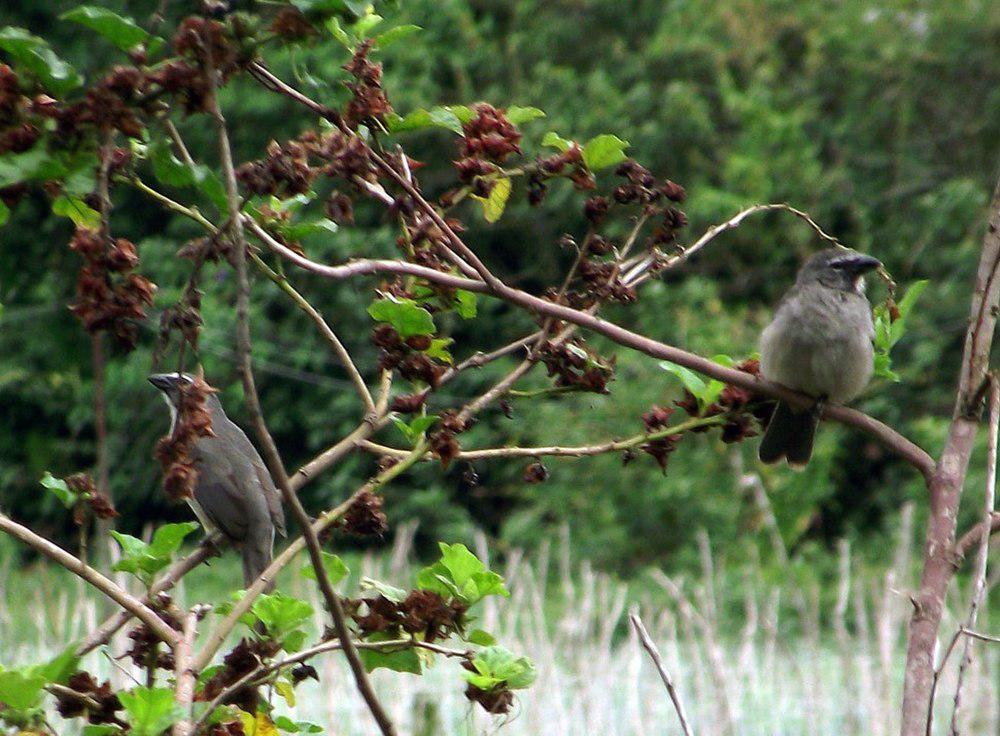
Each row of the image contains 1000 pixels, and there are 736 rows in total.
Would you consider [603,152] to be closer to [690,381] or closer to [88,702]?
[690,381]

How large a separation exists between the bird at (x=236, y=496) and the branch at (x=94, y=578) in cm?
246

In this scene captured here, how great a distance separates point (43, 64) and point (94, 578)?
1.69 ft

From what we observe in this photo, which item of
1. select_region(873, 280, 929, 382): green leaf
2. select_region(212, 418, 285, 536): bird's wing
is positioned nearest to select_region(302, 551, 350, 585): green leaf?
select_region(873, 280, 929, 382): green leaf

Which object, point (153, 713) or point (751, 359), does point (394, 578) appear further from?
point (153, 713)

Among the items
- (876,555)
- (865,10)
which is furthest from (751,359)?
(865,10)

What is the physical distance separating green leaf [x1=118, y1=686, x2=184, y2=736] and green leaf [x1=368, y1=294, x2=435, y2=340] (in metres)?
0.50

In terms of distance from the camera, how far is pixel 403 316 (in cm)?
169

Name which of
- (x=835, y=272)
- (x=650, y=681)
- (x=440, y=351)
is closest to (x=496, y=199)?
(x=440, y=351)

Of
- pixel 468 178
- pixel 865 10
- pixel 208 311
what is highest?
pixel 865 10

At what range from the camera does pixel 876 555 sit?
37.3ft

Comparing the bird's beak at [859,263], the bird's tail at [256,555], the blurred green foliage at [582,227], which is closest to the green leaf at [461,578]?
the bird's beak at [859,263]

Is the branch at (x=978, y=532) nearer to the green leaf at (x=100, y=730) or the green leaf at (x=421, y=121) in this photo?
the green leaf at (x=421, y=121)

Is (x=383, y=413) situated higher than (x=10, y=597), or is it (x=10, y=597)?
(x=383, y=413)

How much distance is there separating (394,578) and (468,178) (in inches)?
158
